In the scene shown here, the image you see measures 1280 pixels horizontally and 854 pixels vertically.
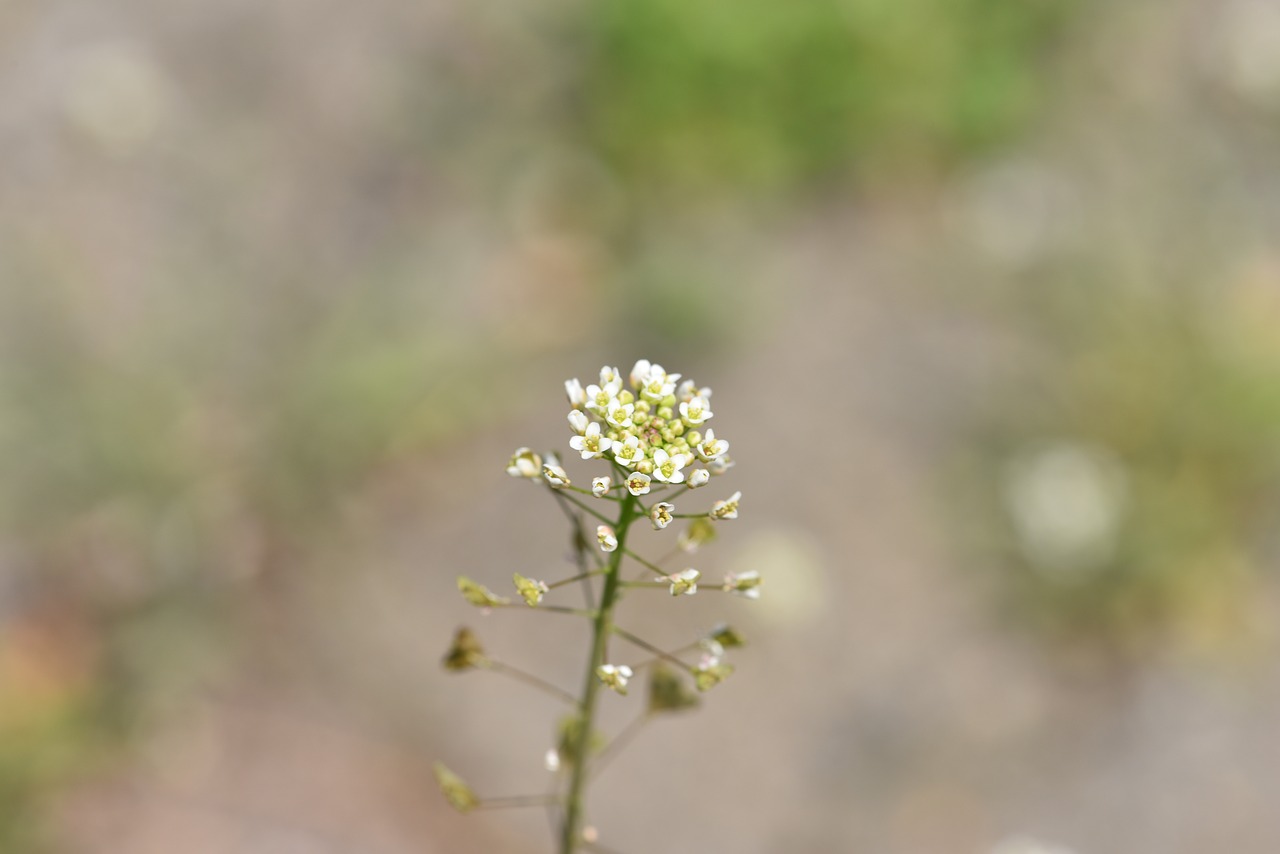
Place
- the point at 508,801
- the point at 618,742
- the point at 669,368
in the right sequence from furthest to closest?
the point at 669,368 → the point at 618,742 → the point at 508,801

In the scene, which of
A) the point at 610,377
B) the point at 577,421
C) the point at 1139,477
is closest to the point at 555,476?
the point at 577,421

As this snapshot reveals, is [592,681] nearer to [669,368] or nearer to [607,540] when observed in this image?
[607,540]

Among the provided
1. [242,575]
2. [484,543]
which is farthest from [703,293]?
[242,575]

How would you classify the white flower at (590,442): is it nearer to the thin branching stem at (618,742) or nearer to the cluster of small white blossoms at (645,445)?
the cluster of small white blossoms at (645,445)

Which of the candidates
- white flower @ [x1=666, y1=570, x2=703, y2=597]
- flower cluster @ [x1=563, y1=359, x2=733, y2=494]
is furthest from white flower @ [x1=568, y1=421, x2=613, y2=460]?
white flower @ [x1=666, y1=570, x2=703, y2=597]

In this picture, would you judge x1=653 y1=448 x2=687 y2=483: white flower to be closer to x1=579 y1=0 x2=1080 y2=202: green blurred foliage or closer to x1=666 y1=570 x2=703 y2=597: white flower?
x1=666 y1=570 x2=703 y2=597: white flower

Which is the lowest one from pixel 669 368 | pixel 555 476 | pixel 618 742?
pixel 555 476
